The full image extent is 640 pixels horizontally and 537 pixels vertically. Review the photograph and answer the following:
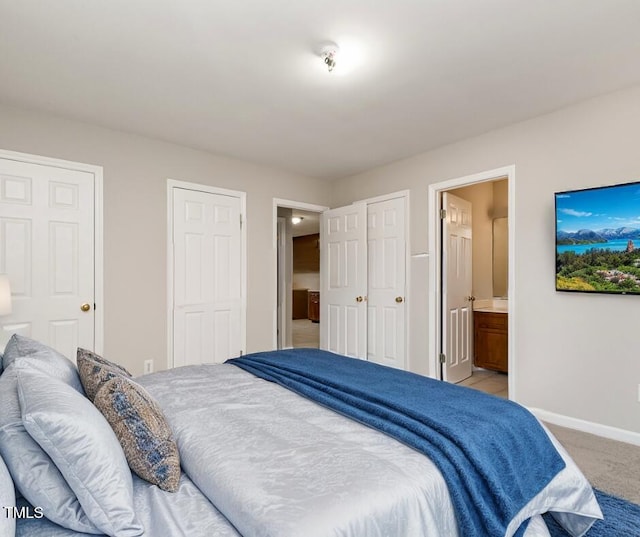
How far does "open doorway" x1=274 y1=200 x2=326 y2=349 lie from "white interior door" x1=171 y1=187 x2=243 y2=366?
2.19 ft

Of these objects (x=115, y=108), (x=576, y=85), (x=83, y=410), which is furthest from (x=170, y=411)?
(x=576, y=85)

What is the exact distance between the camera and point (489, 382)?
172 inches

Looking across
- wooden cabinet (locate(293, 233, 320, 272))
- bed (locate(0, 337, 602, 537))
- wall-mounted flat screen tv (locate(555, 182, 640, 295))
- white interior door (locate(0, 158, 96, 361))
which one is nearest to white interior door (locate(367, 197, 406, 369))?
wall-mounted flat screen tv (locate(555, 182, 640, 295))

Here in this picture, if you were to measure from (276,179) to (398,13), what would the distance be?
9.42ft

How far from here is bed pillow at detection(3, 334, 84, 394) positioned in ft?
4.64

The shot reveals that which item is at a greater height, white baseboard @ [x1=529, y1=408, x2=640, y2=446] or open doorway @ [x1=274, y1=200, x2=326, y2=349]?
open doorway @ [x1=274, y1=200, x2=326, y2=349]

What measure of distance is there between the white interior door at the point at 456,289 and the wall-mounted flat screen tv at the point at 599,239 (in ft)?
3.88

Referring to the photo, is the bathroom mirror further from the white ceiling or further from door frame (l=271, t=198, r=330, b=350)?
door frame (l=271, t=198, r=330, b=350)

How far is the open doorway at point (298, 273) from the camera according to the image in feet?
19.6

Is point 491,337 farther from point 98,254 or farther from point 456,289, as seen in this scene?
point 98,254

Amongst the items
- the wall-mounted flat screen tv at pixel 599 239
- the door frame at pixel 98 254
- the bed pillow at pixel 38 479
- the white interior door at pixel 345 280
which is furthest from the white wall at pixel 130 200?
the wall-mounted flat screen tv at pixel 599 239

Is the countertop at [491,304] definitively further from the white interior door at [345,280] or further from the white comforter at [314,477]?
the white comforter at [314,477]

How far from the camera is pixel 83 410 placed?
1.07m

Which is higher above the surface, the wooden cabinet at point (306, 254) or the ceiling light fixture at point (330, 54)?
the ceiling light fixture at point (330, 54)
